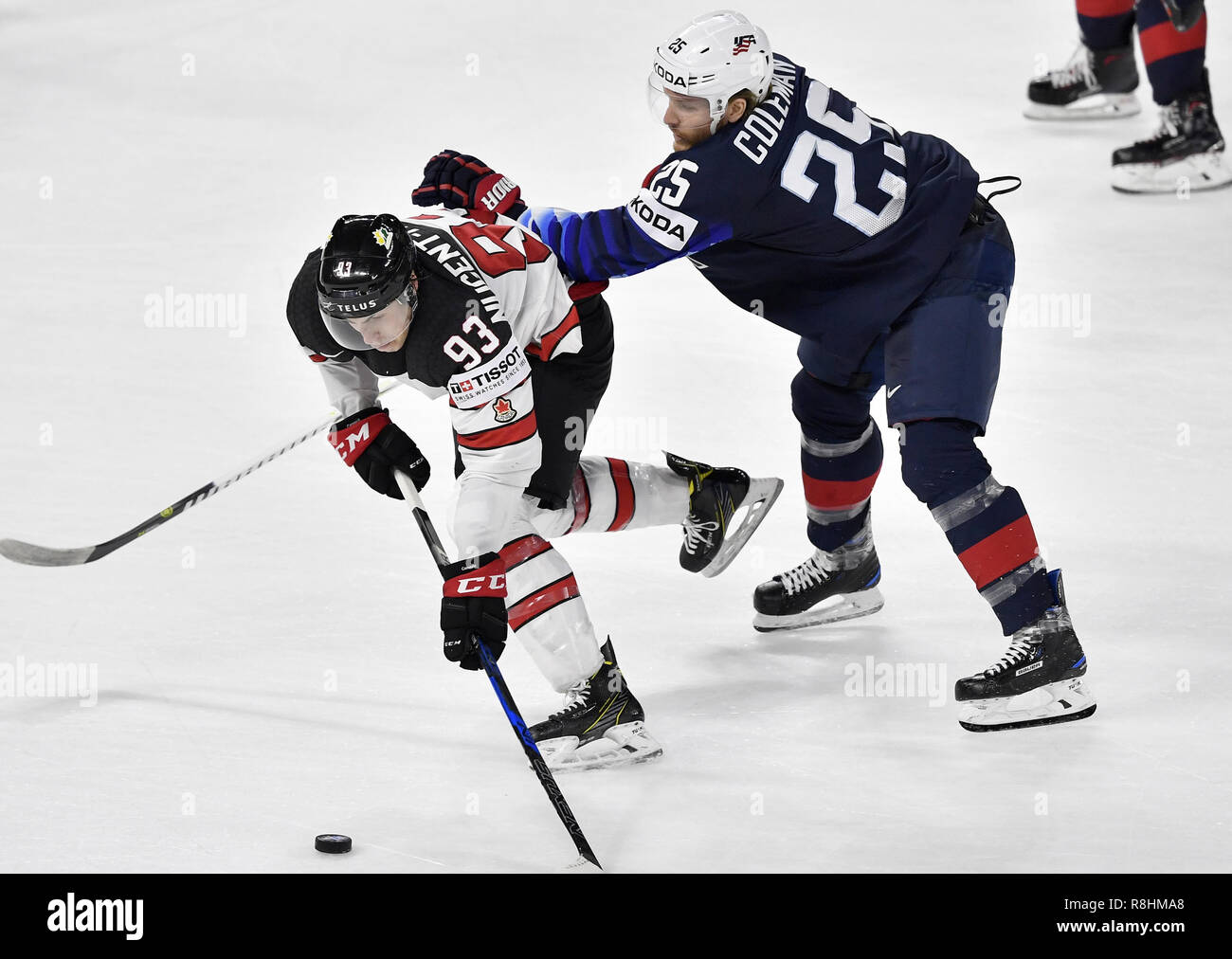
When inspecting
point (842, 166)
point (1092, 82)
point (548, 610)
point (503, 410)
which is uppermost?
point (842, 166)

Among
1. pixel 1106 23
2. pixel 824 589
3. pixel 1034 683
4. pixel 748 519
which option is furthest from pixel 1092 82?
pixel 1034 683

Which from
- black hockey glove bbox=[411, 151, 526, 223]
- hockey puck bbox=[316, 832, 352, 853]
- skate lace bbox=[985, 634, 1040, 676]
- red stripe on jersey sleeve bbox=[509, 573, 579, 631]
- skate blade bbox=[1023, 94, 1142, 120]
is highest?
black hockey glove bbox=[411, 151, 526, 223]

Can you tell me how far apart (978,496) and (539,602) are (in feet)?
2.80

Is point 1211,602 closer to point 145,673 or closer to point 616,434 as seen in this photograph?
point 616,434

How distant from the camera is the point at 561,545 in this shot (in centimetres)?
416

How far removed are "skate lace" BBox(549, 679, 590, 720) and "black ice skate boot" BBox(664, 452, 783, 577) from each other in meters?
0.68

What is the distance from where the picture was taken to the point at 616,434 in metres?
4.71

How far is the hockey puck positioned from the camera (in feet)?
9.21

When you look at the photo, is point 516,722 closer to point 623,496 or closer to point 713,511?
point 623,496

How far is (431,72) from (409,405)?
284 centimetres

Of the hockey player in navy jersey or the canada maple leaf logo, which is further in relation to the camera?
the hockey player in navy jersey

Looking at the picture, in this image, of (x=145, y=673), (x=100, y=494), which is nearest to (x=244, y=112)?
(x=100, y=494)

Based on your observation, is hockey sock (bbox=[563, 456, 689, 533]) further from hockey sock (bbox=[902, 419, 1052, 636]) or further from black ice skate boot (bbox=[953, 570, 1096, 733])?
black ice skate boot (bbox=[953, 570, 1096, 733])

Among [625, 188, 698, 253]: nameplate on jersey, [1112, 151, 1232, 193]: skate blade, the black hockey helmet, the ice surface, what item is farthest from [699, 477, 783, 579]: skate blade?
[1112, 151, 1232, 193]: skate blade
